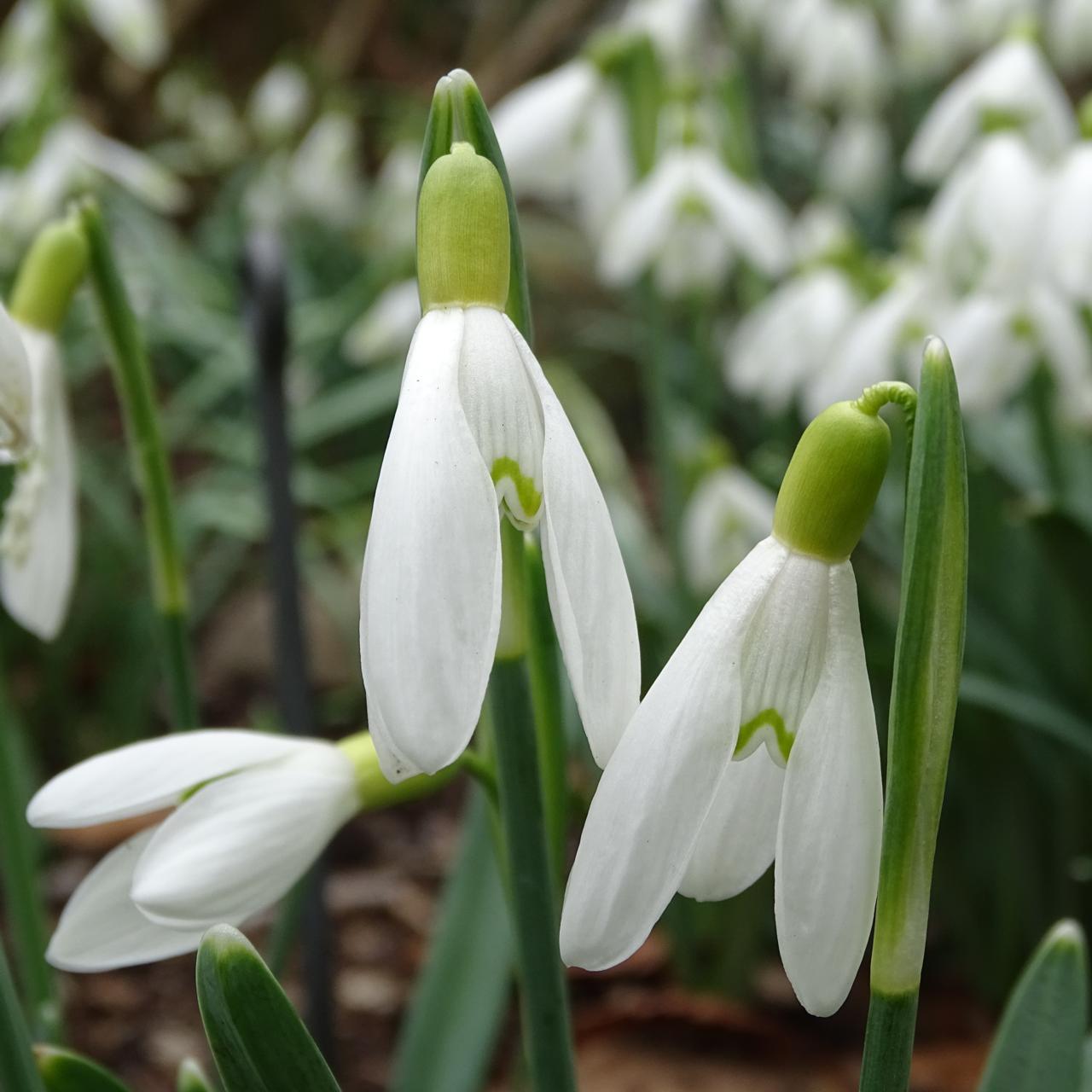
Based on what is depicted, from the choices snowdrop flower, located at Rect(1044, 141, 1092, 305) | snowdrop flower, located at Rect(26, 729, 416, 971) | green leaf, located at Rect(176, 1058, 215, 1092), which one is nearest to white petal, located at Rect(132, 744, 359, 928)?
snowdrop flower, located at Rect(26, 729, 416, 971)

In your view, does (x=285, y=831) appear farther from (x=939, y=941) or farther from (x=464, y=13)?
(x=464, y=13)

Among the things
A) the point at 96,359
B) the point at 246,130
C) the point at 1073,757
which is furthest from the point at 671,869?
the point at 246,130

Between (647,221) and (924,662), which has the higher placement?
(647,221)

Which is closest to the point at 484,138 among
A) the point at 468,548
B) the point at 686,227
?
the point at 468,548

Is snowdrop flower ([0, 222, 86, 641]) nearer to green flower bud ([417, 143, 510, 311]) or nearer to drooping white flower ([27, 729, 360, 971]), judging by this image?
drooping white flower ([27, 729, 360, 971])

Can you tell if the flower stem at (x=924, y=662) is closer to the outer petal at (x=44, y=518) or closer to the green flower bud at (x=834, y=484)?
the green flower bud at (x=834, y=484)

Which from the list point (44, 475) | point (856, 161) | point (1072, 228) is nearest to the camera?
point (44, 475)

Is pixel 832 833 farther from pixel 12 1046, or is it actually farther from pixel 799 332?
pixel 799 332
